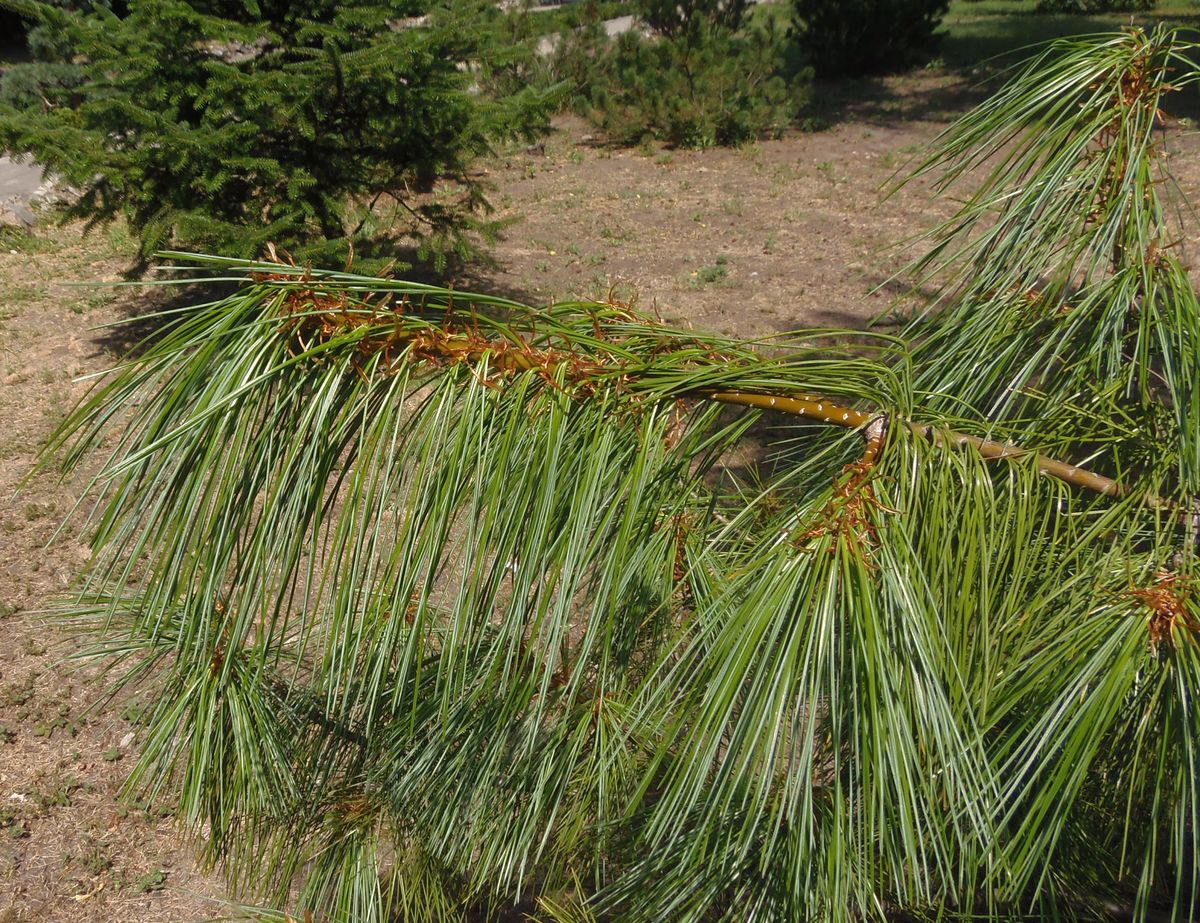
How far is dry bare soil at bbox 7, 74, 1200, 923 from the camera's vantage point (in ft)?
10.3

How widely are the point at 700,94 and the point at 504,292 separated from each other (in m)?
4.93

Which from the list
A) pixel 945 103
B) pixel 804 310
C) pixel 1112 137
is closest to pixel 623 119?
pixel 945 103

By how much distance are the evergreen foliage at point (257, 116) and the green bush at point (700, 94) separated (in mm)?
5173

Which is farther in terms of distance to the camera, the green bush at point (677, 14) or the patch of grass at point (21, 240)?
the green bush at point (677, 14)

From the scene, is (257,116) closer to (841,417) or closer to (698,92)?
(841,417)

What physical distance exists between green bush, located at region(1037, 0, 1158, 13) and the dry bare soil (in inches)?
331

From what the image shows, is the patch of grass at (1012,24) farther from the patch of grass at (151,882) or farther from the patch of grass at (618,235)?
the patch of grass at (151,882)

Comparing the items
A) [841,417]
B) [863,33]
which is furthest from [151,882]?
[863,33]

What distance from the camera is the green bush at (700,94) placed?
10.6m

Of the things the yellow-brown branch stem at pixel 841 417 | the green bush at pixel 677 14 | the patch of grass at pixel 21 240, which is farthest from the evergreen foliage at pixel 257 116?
the green bush at pixel 677 14

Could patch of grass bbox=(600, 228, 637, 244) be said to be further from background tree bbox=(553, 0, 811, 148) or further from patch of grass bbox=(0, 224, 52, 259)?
patch of grass bbox=(0, 224, 52, 259)

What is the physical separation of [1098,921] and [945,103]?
12508 millimetres

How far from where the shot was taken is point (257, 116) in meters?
5.16

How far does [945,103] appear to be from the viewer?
12.2 m
